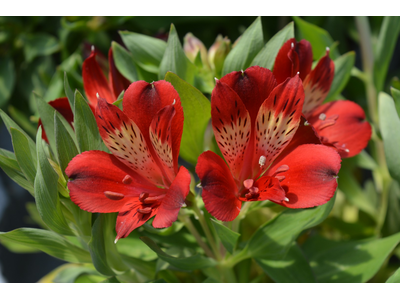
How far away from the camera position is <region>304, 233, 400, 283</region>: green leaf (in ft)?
2.19

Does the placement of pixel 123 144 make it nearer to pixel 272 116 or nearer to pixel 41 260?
pixel 272 116

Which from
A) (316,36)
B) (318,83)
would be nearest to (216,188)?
(318,83)

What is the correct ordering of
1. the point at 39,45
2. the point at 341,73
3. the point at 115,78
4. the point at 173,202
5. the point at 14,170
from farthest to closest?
Result: 1. the point at 39,45
2. the point at 341,73
3. the point at 115,78
4. the point at 14,170
5. the point at 173,202

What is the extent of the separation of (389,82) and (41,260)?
5.00ft

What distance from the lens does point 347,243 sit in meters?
0.76

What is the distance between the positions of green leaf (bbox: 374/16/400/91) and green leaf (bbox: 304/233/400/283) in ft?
1.39

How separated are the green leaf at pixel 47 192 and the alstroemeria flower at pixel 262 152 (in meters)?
0.20

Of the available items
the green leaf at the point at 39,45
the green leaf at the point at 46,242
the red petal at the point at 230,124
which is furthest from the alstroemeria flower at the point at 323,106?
the green leaf at the point at 39,45

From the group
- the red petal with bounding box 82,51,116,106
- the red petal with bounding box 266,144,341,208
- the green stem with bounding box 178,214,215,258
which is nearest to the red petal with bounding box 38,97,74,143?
the red petal with bounding box 82,51,116,106

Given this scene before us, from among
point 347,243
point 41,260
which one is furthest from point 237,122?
point 41,260

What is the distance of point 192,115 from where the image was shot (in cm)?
59

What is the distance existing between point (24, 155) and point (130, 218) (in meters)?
0.18

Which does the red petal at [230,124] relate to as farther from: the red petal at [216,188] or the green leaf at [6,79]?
the green leaf at [6,79]

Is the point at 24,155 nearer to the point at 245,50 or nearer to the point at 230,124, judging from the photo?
the point at 230,124
